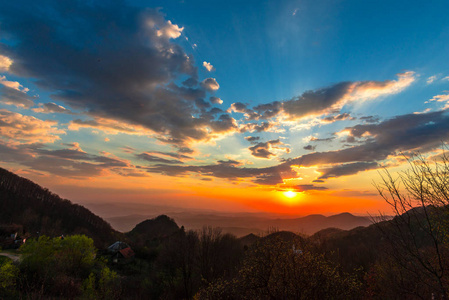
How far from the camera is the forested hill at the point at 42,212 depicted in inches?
3844

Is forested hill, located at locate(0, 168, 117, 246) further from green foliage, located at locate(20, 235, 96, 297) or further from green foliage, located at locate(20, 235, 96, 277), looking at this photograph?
green foliage, located at locate(20, 235, 96, 297)

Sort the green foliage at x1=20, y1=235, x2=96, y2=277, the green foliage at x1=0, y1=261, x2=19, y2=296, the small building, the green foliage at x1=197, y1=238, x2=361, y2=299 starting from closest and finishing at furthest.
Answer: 1. the green foliage at x1=197, y1=238, x2=361, y2=299
2. the green foliage at x1=0, y1=261, x2=19, y2=296
3. the green foliage at x1=20, y1=235, x2=96, y2=277
4. the small building

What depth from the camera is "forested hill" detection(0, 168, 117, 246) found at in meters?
97.6

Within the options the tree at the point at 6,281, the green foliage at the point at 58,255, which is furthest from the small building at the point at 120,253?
the tree at the point at 6,281

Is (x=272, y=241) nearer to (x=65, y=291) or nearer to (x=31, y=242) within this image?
(x=65, y=291)

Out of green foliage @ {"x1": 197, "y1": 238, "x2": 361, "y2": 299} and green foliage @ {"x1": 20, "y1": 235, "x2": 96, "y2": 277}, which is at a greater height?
green foliage @ {"x1": 197, "y1": 238, "x2": 361, "y2": 299}

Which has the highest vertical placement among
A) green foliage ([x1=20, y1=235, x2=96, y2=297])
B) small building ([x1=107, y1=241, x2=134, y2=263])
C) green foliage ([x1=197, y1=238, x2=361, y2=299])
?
green foliage ([x1=197, y1=238, x2=361, y2=299])

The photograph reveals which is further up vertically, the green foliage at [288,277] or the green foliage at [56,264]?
the green foliage at [288,277]

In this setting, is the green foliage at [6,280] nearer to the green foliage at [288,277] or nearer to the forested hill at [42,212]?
the green foliage at [288,277]

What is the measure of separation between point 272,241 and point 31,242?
39.9m

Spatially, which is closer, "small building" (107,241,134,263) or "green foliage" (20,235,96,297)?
"green foliage" (20,235,96,297)

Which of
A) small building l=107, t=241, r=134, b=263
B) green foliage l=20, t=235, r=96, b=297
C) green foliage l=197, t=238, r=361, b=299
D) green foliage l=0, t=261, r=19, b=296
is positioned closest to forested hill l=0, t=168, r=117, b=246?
small building l=107, t=241, r=134, b=263

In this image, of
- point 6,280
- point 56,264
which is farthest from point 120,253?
point 6,280

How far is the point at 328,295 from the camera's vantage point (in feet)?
51.8
